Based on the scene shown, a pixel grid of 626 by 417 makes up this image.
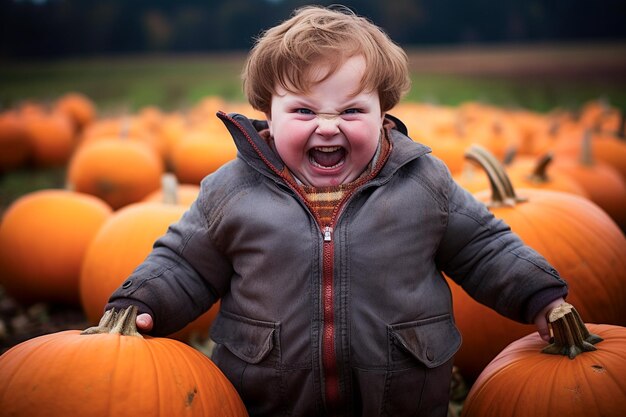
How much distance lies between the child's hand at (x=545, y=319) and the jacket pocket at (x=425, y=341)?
280 millimetres

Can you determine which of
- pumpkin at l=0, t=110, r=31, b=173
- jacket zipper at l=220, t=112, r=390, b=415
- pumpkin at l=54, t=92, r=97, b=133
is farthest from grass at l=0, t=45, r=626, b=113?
jacket zipper at l=220, t=112, r=390, b=415

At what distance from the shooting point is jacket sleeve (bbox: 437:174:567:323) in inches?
88.0

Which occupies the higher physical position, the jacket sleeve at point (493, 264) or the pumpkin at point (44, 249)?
the jacket sleeve at point (493, 264)

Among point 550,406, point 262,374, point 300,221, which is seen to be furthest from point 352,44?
point 550,406

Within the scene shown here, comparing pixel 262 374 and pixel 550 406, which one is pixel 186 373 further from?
pixel 550 406

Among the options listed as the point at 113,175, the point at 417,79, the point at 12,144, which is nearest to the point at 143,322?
the point at 113,175

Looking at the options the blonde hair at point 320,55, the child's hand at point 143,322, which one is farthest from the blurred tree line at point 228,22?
the child's hand at point 143,322

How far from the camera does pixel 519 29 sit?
9.37 m

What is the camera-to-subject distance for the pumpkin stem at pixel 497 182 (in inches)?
121

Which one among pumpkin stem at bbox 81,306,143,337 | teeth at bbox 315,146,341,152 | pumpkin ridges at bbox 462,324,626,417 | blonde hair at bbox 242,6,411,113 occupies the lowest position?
pumpkin ridges at bbox 462,324,626,417

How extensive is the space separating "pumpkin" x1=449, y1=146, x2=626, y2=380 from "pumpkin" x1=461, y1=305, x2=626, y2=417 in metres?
0.46

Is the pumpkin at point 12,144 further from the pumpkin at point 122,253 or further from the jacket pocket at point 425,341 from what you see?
the jacket pocket at point 425,341

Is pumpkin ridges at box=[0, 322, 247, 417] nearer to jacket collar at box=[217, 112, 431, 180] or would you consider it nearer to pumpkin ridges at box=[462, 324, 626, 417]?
A: jacket collar at box=[217, 112, 431, 180]

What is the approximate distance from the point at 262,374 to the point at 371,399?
0.36 metres
